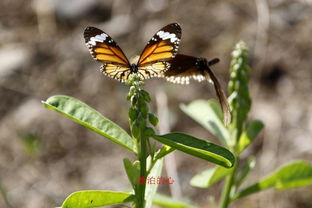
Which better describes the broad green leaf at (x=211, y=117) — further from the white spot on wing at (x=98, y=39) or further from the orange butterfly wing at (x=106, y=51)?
the white spot on wing at (x=98, y=39)

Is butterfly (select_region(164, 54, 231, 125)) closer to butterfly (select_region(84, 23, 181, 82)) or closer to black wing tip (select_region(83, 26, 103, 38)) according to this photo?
butterfly (select_region(84, 23, 181, 82))

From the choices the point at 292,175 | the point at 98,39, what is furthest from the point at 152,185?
the point at 292,175

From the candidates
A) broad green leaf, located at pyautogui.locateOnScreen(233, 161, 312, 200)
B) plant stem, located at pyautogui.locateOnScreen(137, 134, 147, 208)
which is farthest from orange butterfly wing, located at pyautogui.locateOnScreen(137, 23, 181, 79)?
broad green leaf, located at pyautogui.locateOnScreen(233, 161, 312, 200)

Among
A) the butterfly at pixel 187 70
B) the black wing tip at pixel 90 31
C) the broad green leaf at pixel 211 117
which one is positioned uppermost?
the black wing tip at pixel 90 31

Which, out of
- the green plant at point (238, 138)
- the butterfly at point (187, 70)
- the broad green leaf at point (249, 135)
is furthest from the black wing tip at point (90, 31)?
the broad green leaf at point (249, 135)

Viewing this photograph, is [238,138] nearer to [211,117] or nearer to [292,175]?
[211,117]

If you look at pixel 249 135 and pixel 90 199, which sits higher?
pixel 249 135
